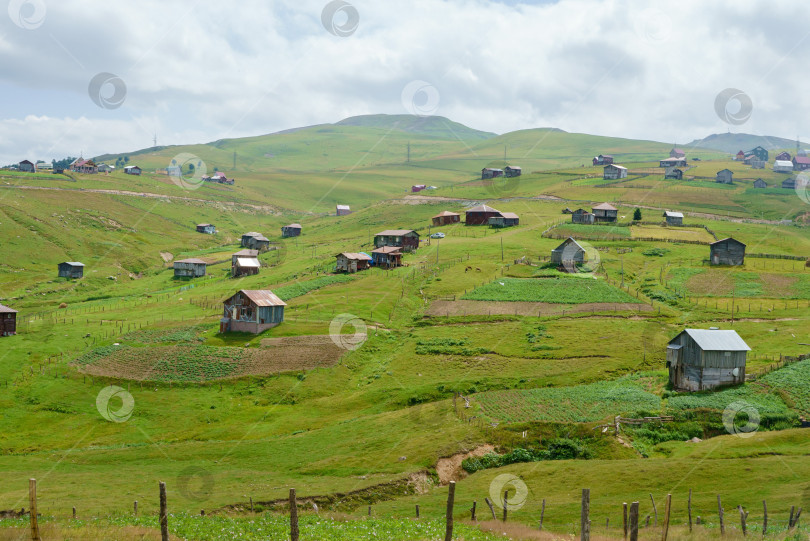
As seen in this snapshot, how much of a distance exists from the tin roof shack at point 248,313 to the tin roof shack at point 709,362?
45.6m

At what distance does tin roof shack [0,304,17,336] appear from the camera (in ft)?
253

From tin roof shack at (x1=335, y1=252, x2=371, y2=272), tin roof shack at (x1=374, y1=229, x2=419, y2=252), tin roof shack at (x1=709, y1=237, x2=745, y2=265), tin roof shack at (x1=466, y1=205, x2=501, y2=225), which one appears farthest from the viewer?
tin roof shack at (x1=466, y1=205, x2=501, y2=225)

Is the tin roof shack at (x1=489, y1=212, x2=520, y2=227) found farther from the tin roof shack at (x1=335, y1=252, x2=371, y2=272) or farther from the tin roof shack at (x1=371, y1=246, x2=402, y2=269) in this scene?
the tin roof shack at (x1=335, y1=252, x2=371, y2=272)

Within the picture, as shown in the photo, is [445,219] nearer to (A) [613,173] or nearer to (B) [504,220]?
(B) [504,220]

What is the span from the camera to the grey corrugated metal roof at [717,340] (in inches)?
2226

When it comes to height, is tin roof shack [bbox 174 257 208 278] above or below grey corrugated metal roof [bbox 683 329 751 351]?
below

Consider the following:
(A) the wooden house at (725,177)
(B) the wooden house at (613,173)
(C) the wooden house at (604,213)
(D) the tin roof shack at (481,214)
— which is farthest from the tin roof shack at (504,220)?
(A) the wooden house at (725,177)

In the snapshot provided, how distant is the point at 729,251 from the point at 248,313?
70962mm

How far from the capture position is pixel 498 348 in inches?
2840

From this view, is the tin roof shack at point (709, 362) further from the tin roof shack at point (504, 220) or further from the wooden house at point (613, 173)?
the wooden house at point (613, 173)

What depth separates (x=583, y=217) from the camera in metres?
134

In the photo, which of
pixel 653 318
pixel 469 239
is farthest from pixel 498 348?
pixel 469 239

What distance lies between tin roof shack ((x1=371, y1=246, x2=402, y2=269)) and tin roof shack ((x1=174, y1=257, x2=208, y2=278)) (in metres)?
33.5

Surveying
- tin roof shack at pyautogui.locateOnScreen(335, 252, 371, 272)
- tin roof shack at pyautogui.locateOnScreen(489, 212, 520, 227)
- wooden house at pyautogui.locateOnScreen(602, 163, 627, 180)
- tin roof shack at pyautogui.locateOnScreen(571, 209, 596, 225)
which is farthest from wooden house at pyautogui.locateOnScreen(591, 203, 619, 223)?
wooden house at pyautogui.locateOnScreen(602, 163, 627, 180)
